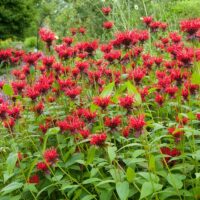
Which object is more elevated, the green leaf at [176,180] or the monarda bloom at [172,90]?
the monarda bloom at [172,90]

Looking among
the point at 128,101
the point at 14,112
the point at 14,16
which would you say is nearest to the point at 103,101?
the point at 128,101

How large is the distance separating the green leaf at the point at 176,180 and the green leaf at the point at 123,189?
17 centimetres

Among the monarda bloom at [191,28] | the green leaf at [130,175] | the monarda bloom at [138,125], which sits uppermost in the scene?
the monarda bloom at [191,28]

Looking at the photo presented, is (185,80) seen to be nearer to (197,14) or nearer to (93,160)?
(93,160)

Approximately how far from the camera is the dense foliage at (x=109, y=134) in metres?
1.89

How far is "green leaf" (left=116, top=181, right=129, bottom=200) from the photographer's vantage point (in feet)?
5.67

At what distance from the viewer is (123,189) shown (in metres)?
1.78

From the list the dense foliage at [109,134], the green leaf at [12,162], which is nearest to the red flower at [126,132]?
the dense foliage at [109,134]

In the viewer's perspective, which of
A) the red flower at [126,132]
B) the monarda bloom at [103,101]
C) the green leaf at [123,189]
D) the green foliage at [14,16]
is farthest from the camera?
the green foliage at [14,16]

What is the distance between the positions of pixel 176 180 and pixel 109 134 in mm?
345

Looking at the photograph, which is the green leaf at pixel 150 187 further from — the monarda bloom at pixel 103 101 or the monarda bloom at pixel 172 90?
the monarda bloom at pixel 172 90

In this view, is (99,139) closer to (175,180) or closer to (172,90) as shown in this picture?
(175,180)

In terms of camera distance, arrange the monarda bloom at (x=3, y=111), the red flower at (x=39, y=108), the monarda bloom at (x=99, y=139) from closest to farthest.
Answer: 1. the monarda bloom at (x=99, y=139)
2. the monarda bloom at (x=3, y=111)
3. the red flower at (x=39, y=108)

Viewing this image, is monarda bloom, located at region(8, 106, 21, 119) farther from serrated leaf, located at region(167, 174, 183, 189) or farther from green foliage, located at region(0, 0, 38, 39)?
green foliage, located at region(0, 0, 38, 39)
